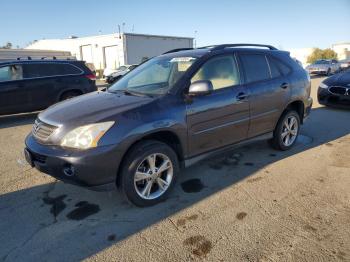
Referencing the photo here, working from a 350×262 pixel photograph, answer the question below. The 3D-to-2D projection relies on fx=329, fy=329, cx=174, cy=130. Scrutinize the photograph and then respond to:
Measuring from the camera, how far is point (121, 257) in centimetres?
284

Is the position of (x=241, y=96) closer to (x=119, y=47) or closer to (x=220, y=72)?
(x=220, y=72)

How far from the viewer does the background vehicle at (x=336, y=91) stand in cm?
915

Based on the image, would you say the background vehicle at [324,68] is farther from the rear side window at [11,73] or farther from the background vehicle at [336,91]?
the rear side window at [11,73]

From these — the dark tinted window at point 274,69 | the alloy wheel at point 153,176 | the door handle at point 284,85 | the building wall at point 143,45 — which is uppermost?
the building wall at point 143,45

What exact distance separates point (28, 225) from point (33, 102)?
6.48 metres

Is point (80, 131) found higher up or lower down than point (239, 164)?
higher up

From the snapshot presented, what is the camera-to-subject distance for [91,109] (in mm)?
3633

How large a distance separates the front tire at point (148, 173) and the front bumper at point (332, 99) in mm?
7196

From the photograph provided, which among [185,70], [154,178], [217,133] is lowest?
[154,178]

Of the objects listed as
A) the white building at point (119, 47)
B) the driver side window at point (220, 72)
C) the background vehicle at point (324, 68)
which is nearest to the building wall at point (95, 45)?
the white building at point (119, 47)

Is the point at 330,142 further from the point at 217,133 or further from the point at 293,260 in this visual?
the point at 293,260

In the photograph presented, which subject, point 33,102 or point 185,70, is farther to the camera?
point 33,102

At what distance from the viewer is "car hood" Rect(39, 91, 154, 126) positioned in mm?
3406

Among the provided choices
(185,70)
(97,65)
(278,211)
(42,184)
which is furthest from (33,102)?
(97,65)
